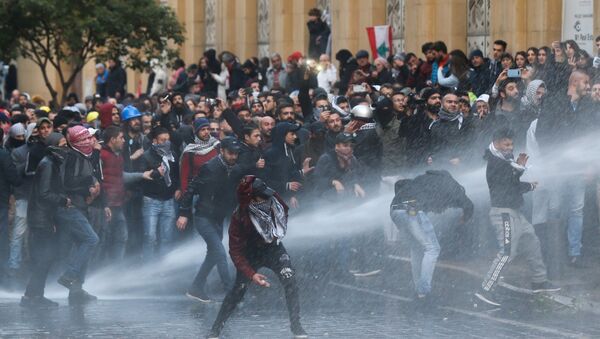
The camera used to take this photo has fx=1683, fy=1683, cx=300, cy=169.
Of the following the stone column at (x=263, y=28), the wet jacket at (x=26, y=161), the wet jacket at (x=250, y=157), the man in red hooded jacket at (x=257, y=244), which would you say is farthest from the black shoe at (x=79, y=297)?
the stone column at (x=263, y=28)

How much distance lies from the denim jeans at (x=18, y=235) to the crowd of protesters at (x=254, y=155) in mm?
15

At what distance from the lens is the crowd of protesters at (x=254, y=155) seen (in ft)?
53.5

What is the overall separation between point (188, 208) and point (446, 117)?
9.66 feet

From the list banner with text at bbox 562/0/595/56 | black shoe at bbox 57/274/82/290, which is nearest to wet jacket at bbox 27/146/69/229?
black shoe at bbox 57/274/82/290

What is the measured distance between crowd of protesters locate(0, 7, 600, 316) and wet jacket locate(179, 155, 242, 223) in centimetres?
1

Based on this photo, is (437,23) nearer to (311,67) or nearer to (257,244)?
(311,67)

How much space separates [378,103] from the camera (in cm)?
1836

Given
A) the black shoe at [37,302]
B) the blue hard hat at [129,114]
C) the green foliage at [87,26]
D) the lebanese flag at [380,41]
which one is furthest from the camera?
the green foliage at [87,26]

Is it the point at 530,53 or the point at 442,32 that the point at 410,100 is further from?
the point at 442,32

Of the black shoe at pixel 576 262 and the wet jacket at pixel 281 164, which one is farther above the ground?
the wet jacket at pixel 281 164

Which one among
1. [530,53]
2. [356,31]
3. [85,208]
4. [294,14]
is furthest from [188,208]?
[294,14]

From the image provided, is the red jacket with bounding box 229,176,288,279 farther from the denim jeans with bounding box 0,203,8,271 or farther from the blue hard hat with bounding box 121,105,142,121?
the blue hard hat with bounding box 121,105,142,121

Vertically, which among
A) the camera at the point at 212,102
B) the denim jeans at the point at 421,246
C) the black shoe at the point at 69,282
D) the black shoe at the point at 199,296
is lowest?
the black shoe at the point at 199,296

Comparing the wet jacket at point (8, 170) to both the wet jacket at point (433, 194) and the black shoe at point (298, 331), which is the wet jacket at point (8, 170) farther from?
the black shoe at point (298, 331)
